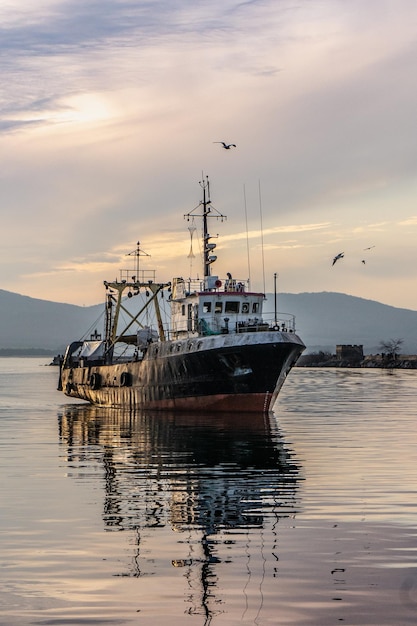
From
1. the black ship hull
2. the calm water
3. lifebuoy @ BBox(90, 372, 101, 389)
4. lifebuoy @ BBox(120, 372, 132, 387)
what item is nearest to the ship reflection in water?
the calm water

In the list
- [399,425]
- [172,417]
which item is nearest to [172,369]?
[172,417]

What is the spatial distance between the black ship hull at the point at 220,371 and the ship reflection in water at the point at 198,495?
605 cm

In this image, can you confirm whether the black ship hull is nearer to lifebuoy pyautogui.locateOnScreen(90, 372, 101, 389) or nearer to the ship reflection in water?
the ship reflection in water

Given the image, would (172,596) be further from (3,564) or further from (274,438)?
(274,438)

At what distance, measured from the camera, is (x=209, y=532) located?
18.7 metres

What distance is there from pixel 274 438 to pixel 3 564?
26176 mm

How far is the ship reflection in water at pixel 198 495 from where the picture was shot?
613 inches

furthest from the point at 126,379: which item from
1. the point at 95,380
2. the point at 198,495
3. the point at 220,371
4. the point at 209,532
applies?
the point at 209,532

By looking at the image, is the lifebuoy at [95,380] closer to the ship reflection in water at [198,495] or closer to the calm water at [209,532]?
the ship reflection in water at [198,495]

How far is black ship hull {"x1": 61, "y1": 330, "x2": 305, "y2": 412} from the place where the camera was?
53.9m

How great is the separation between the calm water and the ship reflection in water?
0.20 ft

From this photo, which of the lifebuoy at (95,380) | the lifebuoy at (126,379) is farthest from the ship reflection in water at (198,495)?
the lifebuoy at (95,380)

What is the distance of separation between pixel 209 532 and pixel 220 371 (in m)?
36.0

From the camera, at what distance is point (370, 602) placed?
13375 mm
